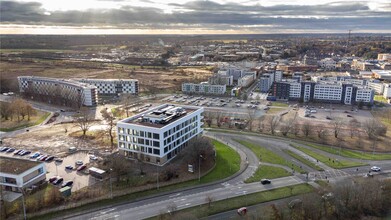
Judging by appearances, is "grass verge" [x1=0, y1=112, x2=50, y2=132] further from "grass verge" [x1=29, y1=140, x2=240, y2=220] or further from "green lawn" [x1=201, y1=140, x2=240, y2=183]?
"green lawn" [x1=201, y1=140, x2=240, y2=183]

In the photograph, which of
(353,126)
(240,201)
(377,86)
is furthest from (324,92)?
(240,201)

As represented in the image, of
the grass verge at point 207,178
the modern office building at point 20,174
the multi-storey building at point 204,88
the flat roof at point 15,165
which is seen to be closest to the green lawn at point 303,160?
the grass verge at point 207,178

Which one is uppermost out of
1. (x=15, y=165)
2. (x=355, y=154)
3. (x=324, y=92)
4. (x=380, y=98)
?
(x=324, y=92)

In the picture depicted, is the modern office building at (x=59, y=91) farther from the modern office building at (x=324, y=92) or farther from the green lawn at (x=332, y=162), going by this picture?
the green lawn at (x=332, y=162)

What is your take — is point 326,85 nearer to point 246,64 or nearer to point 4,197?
point 246,64

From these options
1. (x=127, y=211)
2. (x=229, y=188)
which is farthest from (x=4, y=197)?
(x=229, y=188)

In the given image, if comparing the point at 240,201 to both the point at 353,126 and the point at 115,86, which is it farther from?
the point at 115,86

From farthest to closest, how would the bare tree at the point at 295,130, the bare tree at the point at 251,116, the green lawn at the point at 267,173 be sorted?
the bare tree at the point at 251,116 → the bare tree at the point at 295,130 → the green lawn at the point at 267,173
